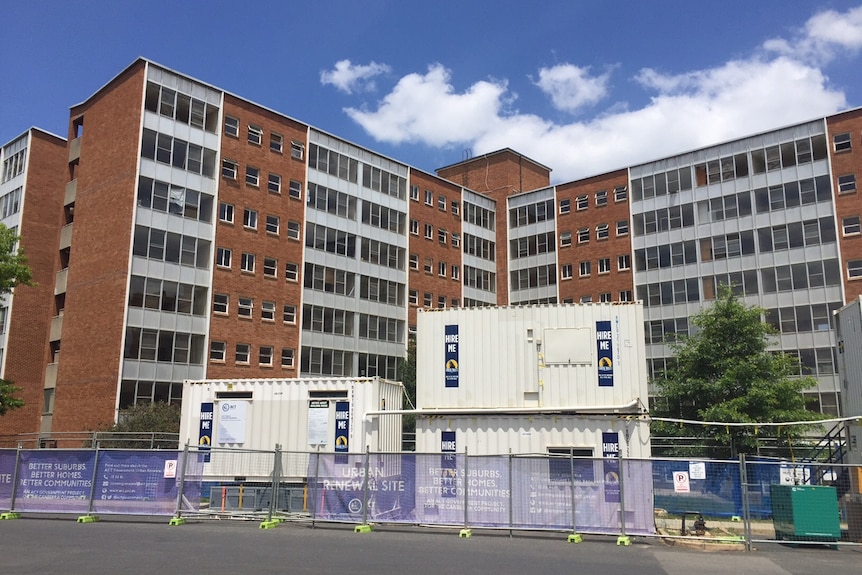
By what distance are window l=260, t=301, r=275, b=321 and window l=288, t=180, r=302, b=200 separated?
26.1 feet

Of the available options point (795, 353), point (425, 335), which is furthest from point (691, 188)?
point (425, 335)

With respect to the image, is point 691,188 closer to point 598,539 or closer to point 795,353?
point 795,353

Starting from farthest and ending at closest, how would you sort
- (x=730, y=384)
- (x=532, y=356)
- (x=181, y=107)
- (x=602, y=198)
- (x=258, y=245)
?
1. (x=602, y=198)
2. (x=258, y=245)
3. (x=181, y=107)
4. (x=730, y=384)
5. (x=532, y=356)

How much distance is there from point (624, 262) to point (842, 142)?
57.8 ft

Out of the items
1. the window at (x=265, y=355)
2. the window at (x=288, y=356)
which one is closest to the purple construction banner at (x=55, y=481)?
the window at (x=265, y=355)

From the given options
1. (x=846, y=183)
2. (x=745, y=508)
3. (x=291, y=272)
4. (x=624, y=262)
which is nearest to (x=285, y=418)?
(x=745, y=508)

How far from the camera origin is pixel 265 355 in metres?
48.6

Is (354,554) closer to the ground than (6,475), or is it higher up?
closer to the ground

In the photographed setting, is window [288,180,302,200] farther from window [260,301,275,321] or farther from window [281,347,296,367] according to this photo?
window [281,347,296,367]

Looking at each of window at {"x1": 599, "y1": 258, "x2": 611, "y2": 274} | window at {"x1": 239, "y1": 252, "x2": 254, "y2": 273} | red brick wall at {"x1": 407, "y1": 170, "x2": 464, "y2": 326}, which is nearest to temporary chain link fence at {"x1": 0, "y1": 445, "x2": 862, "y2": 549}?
window at {"x1": 239, "y1": 252, "x2": 254, "y2": 273}

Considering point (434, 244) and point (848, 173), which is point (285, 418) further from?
point (848, 173)

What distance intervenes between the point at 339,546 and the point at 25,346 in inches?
1526

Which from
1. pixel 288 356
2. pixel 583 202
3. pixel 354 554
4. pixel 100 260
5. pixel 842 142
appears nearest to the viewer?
pixel 354 554

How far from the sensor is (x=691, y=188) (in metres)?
57.1
